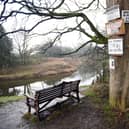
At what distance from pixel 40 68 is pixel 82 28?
2295 cm

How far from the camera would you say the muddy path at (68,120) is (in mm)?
4842

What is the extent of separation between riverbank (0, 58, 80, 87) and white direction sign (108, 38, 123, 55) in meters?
16.6

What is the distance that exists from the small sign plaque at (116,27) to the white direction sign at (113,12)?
12cm

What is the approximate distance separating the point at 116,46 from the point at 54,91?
223cm

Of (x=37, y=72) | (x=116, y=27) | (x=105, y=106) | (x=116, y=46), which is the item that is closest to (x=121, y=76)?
(x=116, y=46)

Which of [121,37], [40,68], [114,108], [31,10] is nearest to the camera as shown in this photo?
[121,37]

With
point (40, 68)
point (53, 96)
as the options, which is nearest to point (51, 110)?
point (53, 96)

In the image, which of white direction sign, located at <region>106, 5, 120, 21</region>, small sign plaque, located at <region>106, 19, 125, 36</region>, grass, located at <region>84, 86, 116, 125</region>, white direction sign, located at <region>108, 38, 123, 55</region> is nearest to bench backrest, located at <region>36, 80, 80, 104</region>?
grass, located at <region>84, 86, 116, 125</region>

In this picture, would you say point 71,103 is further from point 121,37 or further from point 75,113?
point 121,37

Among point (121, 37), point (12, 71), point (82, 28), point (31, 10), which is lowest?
point (12, 71)

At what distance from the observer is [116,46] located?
504 cm

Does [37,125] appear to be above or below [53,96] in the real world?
below

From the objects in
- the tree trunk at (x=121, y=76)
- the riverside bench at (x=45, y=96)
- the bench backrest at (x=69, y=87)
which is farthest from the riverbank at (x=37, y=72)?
the tree trunk at (x=121, y=76)

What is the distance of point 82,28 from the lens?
7.05m
